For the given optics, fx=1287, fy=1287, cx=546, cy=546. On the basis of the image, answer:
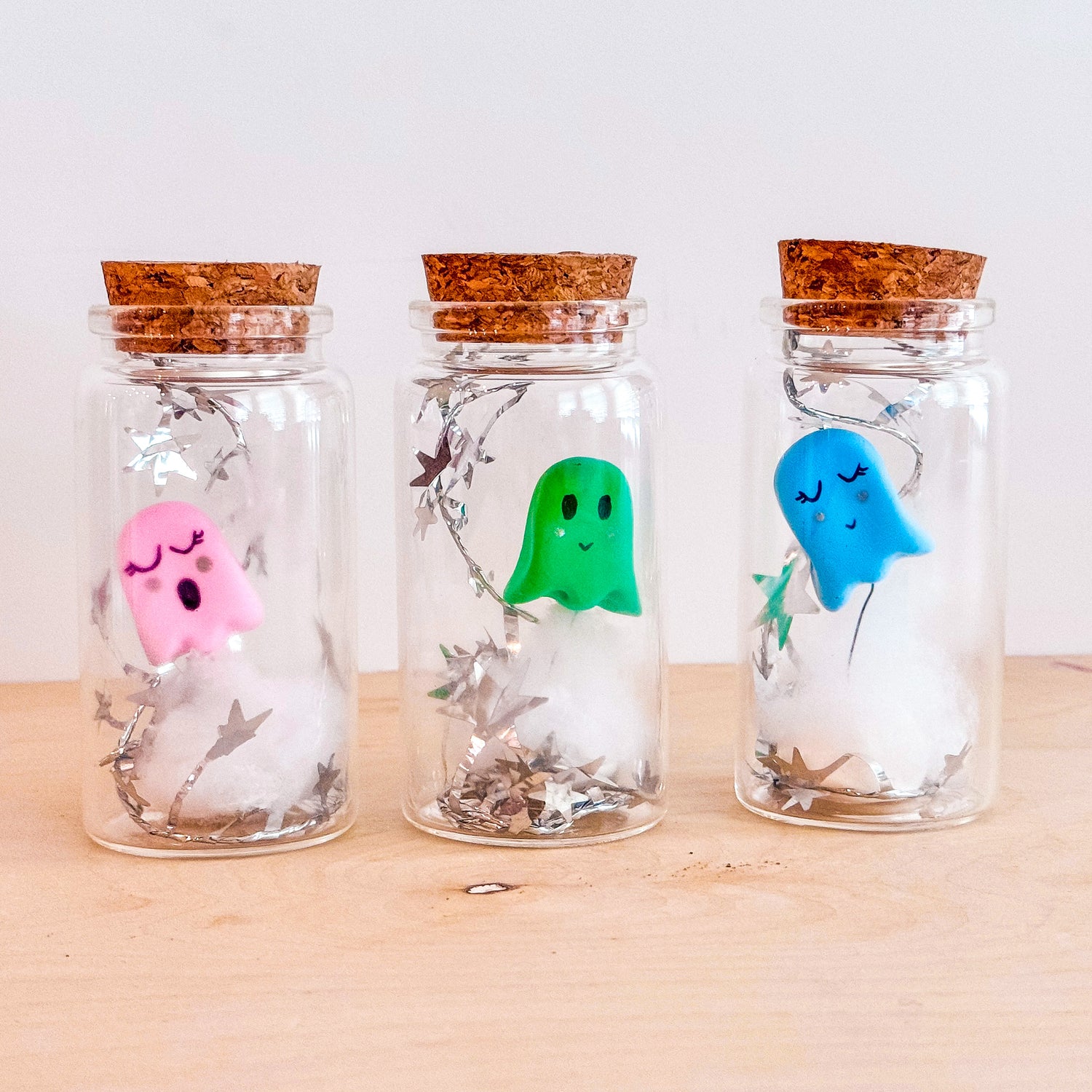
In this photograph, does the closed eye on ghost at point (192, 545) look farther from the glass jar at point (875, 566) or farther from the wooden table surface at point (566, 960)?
the glass jar at point (875, 566)

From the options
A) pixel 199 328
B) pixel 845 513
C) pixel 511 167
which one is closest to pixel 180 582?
pixel 199 328

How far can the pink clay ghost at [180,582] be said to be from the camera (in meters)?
0.72

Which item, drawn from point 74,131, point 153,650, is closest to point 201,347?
point 153,650

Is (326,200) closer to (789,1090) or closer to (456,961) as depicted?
(456,961)

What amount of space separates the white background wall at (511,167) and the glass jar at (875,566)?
0.28 m

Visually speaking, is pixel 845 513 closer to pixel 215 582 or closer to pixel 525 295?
pixel 525 295

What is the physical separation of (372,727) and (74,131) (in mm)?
547

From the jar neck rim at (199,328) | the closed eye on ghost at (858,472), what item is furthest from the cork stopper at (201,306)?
the closed eye on ghost at (858,472)

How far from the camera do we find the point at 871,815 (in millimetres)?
777

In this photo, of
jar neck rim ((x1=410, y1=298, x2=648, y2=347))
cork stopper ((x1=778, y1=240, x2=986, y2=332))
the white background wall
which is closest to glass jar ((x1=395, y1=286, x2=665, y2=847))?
jar neck rim ((x1=410, y1=298, x2=648, y2=347))

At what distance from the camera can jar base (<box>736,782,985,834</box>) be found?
2.54 ft

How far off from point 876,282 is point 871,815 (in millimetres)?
317

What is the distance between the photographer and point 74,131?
106cm

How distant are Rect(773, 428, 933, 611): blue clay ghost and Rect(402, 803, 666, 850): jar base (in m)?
0.17
